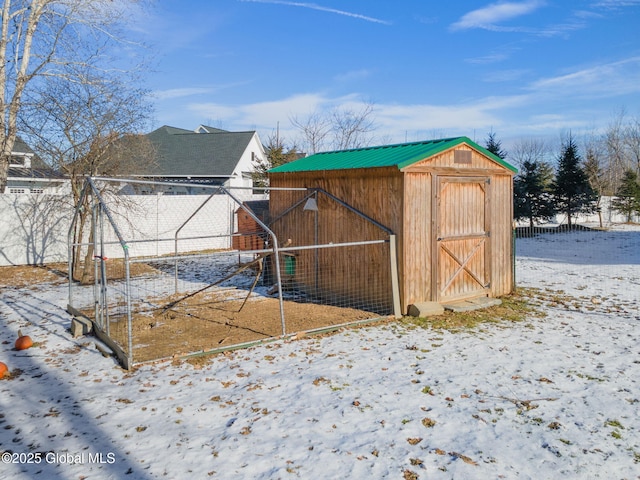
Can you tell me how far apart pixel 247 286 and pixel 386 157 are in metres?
4.38

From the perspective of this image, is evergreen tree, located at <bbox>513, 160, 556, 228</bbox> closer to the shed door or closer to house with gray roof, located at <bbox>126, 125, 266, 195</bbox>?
house with gray roof, located at <bbox>126, 125, 266, 195</bbox>

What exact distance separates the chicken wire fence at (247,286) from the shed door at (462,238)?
1.07m

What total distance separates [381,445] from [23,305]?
8.17m

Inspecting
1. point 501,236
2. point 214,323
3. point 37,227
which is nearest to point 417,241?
point 501,236

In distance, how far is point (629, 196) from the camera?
84.2 feet

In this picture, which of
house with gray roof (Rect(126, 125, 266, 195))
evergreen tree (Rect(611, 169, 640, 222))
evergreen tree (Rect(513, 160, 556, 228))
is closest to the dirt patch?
evergreen tree (Rect(513, 160, 556, 228))

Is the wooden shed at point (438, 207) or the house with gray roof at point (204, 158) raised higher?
the house with gray roof at point (204, 158)

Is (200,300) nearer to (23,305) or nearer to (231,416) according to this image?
(23,305)

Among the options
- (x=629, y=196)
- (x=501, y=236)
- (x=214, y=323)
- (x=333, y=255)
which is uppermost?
(x=629, y=196)

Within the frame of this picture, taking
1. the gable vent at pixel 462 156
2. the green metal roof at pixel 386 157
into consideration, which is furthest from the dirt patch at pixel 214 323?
the gable vent at pixel 462 156

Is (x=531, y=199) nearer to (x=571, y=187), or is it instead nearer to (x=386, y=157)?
(x=571, y=187)

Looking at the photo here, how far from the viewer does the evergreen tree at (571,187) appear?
24.2 metres

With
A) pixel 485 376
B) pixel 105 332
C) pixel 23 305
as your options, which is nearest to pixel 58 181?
pixel 23 305

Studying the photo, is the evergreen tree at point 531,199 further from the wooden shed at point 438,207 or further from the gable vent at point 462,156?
the gable vent at point 462,156
